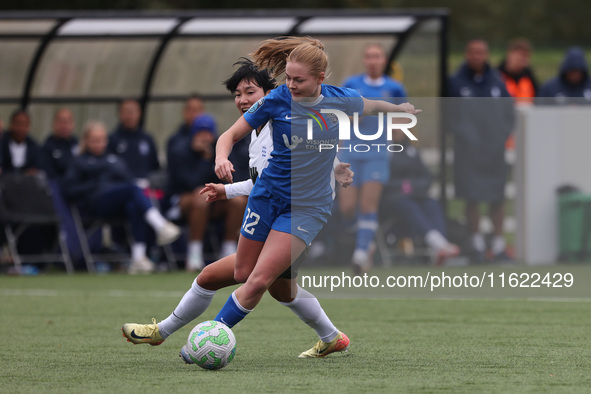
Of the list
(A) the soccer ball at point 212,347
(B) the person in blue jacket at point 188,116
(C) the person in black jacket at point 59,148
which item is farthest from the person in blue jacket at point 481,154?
(A) the soccer ball at point 212,347

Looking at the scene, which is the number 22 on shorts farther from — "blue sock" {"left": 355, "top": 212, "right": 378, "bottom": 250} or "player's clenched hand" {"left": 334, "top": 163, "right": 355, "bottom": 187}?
"blue sock" {"left": 355, "top": 212, "right": 378, "bottom": 250}

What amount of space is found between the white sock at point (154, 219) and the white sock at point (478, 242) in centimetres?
324

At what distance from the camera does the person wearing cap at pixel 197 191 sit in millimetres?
12695

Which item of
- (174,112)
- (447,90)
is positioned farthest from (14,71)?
(447,90)

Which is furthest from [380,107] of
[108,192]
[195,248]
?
[108,192]

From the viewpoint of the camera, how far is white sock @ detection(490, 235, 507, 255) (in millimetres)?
12014

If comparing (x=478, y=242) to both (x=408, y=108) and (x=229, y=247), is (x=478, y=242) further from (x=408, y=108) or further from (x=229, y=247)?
(x=408, y=108)

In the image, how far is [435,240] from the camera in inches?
459

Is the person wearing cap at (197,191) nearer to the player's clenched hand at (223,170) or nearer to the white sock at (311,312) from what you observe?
the white sock at (311,312)

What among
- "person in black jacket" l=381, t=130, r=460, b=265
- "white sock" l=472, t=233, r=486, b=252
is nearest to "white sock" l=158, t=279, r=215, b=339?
"person in black jacket" l=381, t=130, r=460, b=265

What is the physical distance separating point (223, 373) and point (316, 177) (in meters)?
1.09

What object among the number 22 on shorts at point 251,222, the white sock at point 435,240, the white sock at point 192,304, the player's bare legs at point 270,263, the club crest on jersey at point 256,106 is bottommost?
the white sock at point 435,240

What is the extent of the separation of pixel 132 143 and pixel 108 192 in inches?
31.2

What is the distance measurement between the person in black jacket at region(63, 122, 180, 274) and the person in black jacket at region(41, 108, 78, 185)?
1.22ft
